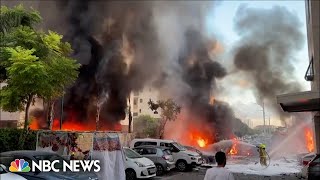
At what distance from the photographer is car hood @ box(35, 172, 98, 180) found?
20.5 feet

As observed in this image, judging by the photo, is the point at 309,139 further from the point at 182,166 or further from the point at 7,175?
the point at 7,175

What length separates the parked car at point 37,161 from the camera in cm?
625

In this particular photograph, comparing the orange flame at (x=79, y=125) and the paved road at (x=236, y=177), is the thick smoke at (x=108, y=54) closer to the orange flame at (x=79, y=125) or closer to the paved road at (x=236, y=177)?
the orange flame at (x=79, y=125)

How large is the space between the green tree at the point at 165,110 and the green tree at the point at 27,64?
6.62 meters

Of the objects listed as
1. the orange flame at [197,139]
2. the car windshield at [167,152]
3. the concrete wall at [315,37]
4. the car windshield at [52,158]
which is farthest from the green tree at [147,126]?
the car windshield at [52,158]

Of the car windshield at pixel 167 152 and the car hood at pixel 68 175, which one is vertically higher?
the car windshield at pixel 167 152

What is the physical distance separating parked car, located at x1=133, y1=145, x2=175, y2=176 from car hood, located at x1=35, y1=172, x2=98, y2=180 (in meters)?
4.52

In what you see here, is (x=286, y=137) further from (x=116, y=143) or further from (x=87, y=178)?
(x=87, y=178)

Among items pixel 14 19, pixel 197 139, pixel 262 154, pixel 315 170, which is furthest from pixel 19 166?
pixel 197 139

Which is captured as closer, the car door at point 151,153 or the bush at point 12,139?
the bush at point 12,139

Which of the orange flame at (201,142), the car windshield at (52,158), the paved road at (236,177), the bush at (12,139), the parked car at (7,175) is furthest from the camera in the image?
the orange flame at (201,142)

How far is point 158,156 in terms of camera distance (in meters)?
11.8

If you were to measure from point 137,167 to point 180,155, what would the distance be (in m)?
3.95

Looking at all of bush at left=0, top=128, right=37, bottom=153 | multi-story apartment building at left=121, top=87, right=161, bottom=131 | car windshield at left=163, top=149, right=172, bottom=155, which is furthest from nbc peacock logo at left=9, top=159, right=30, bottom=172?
multi-story apartment building at left=121, top=87, right=161, bottom=131
